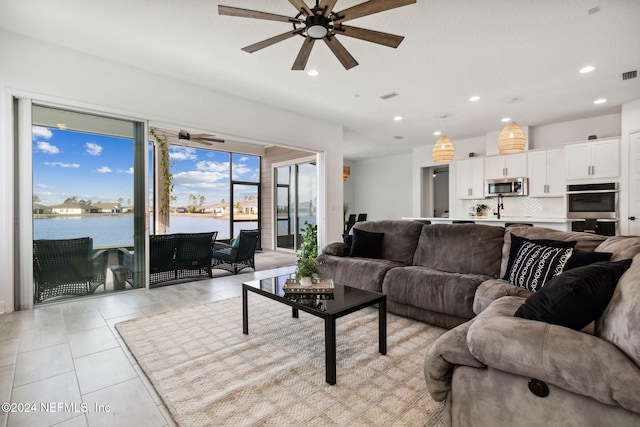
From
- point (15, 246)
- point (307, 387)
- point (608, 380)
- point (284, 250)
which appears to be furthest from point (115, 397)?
point (284, 250)

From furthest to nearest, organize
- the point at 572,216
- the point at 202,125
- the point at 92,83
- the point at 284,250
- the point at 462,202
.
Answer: the point at 284,250
the point at 462,202
the point at 572,216
the point at 202,125
the point at 92,83

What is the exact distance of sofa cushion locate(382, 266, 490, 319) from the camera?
8.51 feet

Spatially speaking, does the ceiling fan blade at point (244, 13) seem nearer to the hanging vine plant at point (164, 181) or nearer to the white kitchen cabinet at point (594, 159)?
the hanging vine plant at point (164, 181)

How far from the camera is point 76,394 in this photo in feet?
5.98

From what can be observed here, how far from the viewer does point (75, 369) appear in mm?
2100

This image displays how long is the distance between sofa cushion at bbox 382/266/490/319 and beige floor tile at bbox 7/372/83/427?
250 cm

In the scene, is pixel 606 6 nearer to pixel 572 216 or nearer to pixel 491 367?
pixel 491 367

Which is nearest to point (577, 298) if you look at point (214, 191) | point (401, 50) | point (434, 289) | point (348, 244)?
point (434, 289)

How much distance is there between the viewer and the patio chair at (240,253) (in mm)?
5305

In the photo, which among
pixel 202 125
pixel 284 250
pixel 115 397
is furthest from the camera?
pixel 284 250

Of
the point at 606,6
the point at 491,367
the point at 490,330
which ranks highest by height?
the point at 606,6

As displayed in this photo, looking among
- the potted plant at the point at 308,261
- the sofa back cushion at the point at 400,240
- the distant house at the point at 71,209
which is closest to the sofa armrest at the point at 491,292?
the sofa back cushion at the point at 400,240

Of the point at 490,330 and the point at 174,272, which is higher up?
the point at 490,330

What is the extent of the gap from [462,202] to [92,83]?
768 cm
